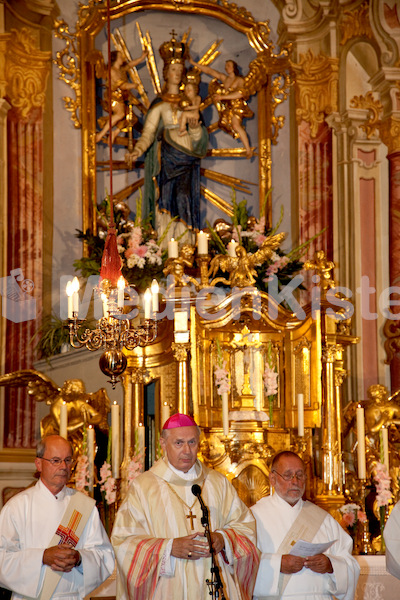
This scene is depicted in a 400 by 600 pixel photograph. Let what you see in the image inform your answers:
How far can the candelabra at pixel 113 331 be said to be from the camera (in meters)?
6.75

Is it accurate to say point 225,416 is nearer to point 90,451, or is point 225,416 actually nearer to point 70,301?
point 90,451

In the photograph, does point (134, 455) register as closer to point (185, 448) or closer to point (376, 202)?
point (185, 448)

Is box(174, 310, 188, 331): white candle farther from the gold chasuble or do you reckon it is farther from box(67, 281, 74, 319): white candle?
the gold chasuble

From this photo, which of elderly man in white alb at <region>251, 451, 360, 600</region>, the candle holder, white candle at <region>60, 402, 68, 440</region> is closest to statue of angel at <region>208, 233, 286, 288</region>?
the candle holder

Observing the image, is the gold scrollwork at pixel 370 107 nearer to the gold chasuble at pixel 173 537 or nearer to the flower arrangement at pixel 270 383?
the flower arrangement at pixel 270 383

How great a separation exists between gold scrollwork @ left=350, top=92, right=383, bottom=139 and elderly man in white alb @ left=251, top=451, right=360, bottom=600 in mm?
5759

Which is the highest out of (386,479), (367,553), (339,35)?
(339,35)

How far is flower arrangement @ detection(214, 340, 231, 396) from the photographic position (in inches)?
328

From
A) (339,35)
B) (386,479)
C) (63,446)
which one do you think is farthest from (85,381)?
(339,35)

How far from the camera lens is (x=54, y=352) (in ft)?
32.5

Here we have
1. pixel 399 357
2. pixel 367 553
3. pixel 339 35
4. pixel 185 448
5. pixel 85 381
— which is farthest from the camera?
pixel 339 35

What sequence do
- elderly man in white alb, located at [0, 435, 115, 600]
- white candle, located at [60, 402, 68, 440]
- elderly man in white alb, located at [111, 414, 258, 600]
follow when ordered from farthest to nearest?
white candle, located at [60, 402, 68, 440]
elderly man in white alb, located at [0, 435, 115, 600]
elderly man in white alb, located at [111, 414, 258, 600]

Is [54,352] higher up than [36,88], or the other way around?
[36,88]

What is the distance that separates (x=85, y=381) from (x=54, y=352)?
0.70 meters
